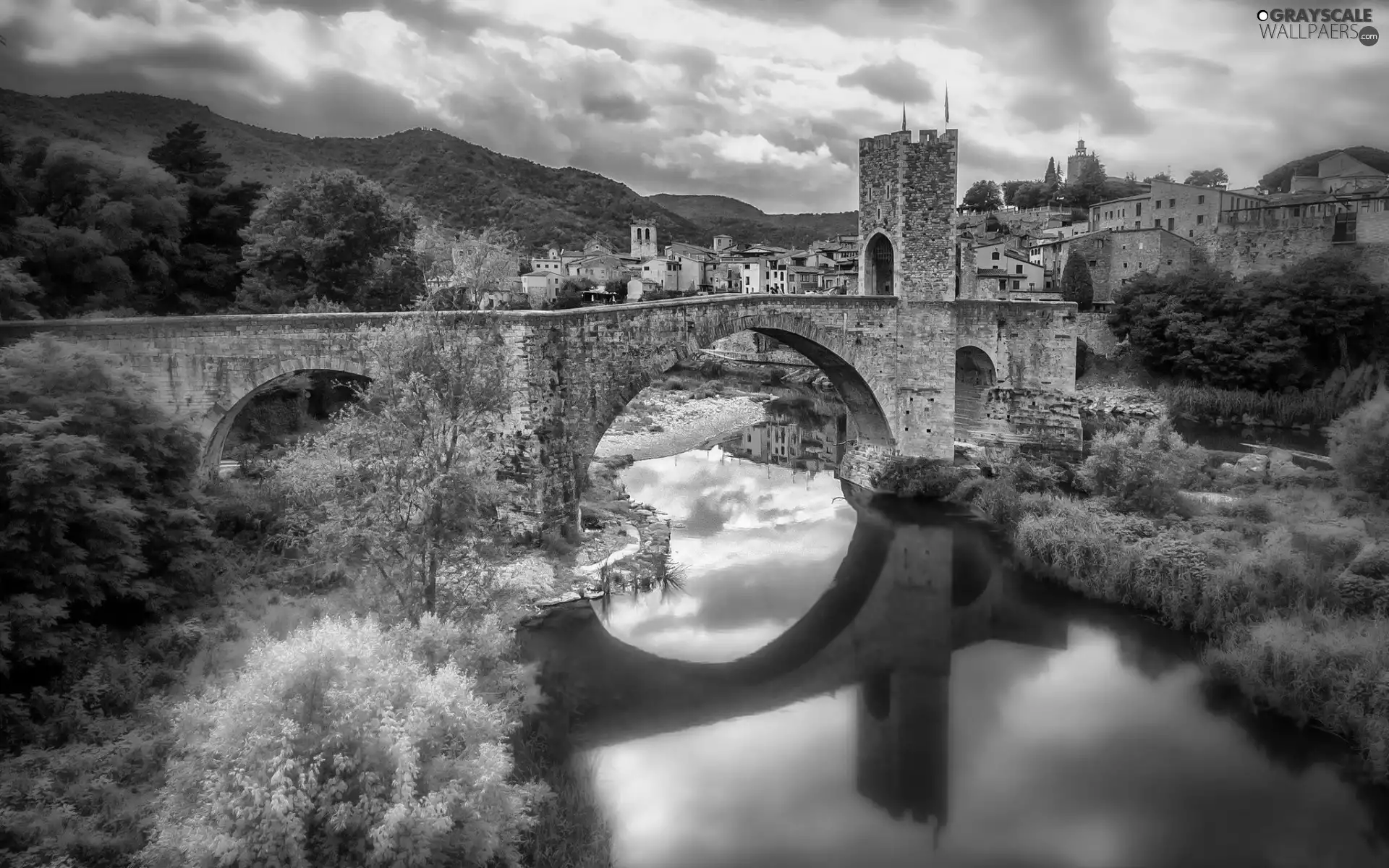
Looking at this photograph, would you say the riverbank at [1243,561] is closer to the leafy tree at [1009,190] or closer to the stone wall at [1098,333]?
the stone wall at [1098,333]

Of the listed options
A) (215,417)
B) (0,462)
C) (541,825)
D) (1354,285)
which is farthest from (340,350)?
Answer: (1354,285)

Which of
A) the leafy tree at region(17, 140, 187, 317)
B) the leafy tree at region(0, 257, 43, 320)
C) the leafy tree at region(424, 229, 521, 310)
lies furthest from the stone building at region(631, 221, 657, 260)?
the leafy tree at region(0, 257, 43, 320)

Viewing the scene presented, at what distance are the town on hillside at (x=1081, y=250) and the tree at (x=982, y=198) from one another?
17.9 feet

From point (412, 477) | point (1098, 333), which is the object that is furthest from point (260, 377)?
point (1098, 333)

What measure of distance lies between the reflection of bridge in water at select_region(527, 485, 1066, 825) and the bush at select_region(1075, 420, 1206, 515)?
271 cm

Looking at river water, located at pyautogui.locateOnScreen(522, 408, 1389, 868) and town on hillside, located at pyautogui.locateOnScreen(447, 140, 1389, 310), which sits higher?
town on hillside, located at pyautogui.locateOnScreen(447, 140, 1389, 310)

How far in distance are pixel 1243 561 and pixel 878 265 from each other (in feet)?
42.5

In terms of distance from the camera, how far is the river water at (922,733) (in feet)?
29.9

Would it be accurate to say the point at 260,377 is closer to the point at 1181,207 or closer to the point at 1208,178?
the point at 1181,207

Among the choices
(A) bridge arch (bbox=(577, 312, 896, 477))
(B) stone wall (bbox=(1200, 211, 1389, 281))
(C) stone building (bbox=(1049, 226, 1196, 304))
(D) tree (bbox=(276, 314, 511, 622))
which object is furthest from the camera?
(C) stone building (bbox=(1049, 226, 1196, 304))

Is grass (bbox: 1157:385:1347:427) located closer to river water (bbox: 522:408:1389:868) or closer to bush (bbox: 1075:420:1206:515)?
bush (bbox: 1075:420:1206:515)

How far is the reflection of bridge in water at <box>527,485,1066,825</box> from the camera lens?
10.9 meters

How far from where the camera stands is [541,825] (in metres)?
8.56

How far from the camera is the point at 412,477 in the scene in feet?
32.8
